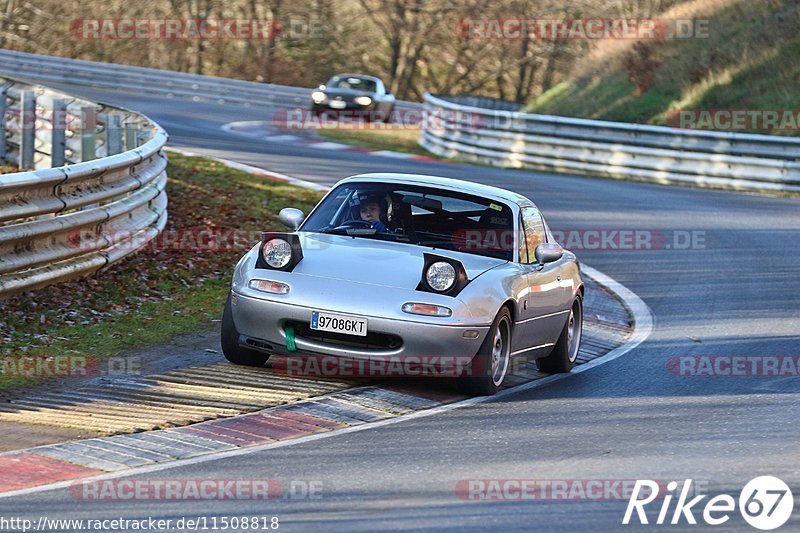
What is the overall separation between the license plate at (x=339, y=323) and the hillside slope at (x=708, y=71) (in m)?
21.5

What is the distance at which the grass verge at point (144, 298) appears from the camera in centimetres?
938

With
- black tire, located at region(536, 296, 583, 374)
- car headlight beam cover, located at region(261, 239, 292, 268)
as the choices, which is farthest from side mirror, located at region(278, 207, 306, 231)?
black tire, located at region(536, 296, 583, 374)

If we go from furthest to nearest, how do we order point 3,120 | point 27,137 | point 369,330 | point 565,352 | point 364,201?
point 3,120, point 27,137, point 565,352, point 364,201, point 369,330

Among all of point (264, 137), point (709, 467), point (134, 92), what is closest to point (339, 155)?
point (264, 137)

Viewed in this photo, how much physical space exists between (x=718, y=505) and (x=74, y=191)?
6.53m

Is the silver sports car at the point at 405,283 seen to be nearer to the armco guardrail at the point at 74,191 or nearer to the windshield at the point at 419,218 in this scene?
the windshield at the point at 419,218

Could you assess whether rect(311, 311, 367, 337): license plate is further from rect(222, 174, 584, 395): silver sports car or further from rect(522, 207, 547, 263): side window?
rect(522, 207, 547, 263): side window

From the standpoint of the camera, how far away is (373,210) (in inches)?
376

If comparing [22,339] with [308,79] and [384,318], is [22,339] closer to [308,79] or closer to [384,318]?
[384,318]

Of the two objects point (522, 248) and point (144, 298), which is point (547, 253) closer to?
point (522, 248)

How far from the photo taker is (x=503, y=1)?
56.5 m

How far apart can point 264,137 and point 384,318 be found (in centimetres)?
2148

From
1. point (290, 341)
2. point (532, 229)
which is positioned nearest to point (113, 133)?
point (532, 229)

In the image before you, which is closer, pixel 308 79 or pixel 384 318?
pixel 384 318
